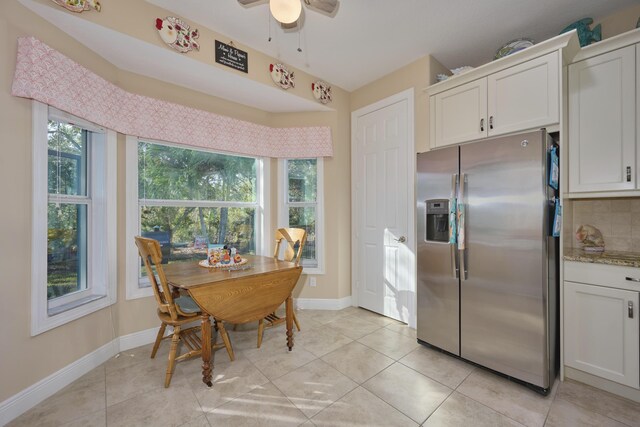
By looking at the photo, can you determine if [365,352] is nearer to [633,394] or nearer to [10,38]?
[633,394]

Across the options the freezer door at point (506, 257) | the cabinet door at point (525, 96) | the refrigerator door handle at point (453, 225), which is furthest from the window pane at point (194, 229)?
the cabinet door at point (525, 96)

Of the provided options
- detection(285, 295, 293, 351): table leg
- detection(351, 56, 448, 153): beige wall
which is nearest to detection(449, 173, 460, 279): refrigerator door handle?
detection(351, 56, 448, 153): beige wall

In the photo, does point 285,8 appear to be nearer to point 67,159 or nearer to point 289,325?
point 67,159

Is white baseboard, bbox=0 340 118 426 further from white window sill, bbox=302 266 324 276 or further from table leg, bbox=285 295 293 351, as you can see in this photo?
white window sill, bbox=302 266 324 276

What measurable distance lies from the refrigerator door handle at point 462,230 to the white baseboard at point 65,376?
2.61 metres

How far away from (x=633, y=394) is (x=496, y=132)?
1828mm

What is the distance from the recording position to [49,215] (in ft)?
5.93

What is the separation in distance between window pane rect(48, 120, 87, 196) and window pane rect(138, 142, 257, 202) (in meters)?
0.39

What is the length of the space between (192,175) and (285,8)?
1.78 metres

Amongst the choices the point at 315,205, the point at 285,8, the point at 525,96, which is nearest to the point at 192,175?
the point at 315,205

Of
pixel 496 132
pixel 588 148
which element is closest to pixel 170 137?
pixel 496 132

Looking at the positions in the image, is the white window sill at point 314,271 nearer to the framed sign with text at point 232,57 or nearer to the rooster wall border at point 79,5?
the framed sign with text at point 232,57

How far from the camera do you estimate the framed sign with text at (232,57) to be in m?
2.20

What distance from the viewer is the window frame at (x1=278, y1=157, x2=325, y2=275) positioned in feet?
10.4
